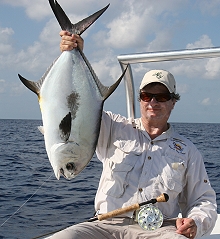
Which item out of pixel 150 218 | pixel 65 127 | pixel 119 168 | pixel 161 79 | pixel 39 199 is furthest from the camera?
pixel 39 199

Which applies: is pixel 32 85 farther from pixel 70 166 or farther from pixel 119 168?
pixel 119 168

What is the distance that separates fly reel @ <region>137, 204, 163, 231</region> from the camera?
2.84m

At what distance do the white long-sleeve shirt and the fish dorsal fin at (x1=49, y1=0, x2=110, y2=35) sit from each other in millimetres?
662

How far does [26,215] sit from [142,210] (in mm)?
3994

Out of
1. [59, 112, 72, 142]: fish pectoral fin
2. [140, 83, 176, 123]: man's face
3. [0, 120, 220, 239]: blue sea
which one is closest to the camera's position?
[59, 112, 72, 142]: fish pectoral fin

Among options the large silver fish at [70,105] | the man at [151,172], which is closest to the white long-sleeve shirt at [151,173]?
the man at [151,172]

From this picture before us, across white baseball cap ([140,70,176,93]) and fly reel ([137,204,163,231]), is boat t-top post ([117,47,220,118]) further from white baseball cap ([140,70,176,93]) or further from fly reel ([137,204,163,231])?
fly reel ([137,204,163,231])

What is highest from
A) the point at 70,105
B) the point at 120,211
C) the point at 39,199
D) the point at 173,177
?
the point at 70,105

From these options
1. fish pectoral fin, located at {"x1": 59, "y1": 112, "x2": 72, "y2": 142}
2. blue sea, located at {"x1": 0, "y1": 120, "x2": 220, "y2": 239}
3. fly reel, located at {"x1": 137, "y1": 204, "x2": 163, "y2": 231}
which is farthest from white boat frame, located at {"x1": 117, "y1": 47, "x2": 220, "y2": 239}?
blue sea, located at {"x1": 0, "y1": 120, "x2": 220, "y2": 239}

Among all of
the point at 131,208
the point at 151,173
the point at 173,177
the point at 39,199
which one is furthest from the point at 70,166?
the point at 39,199

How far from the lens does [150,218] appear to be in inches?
112

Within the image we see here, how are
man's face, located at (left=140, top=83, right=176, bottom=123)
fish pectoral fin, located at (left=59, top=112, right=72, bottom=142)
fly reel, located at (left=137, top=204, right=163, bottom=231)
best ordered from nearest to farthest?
fish pectoral fin, located at (left=59, top=112, right=72, bottom=142), fly reel, located at (left=137, top=204, right=163, bottom=231), man's face, located at (left=140, top=83, right=176, bottom=123)

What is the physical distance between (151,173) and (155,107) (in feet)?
1.54

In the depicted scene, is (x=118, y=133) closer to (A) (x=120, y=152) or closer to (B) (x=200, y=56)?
(A) (x=120, y=152)
